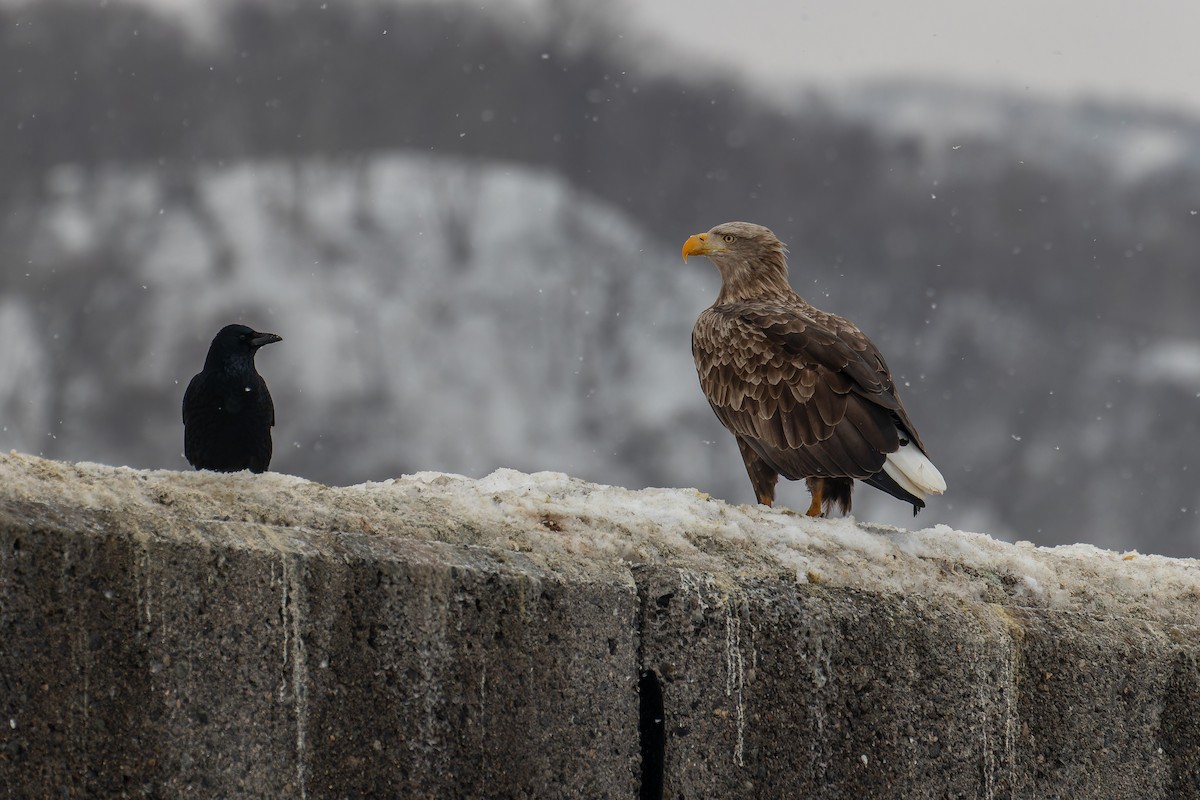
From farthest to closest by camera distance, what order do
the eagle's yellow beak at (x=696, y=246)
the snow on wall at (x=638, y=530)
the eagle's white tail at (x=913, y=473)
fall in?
the eagle's yellow beak at (x=696, y=246), the eagle's white tail at (x=913, y=473), the snow on wall at (x=638, y=530)

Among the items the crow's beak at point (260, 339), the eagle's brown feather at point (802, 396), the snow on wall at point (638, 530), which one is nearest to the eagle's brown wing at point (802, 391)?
the eagle's brown feather at point (802, 396)

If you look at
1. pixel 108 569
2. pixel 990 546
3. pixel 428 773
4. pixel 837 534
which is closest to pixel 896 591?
pixel 837 534

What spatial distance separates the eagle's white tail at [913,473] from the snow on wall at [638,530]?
1.03 feet

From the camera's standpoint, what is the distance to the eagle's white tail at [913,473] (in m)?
4.14

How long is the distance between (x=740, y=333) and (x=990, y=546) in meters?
1.32

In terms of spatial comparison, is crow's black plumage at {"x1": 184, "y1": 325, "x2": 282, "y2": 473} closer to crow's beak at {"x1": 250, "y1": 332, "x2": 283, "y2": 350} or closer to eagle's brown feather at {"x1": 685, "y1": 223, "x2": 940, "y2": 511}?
crow's beak at {"x1": 250, "y1": 332, "x2": 283, "y2": 350}

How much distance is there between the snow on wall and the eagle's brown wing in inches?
20.6

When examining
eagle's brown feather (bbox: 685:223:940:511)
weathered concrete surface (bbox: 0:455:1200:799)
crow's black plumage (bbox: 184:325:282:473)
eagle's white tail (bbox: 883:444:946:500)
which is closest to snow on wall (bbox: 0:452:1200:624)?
weathered concrete surface (bbox: 0:455:1200:799)

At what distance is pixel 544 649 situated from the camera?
105 inches

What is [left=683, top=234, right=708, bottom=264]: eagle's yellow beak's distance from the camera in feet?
18.2

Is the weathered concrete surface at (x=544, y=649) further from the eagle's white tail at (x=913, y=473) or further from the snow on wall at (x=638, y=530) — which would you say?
the eagle's white tail at (x=913, y=473)

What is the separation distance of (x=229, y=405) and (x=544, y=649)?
1.88m

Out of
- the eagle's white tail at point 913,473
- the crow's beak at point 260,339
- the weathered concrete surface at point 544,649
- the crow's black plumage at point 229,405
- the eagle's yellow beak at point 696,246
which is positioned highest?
the eagle's yellow beak at point 696,246

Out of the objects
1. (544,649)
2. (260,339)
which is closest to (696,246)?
(260,339)
